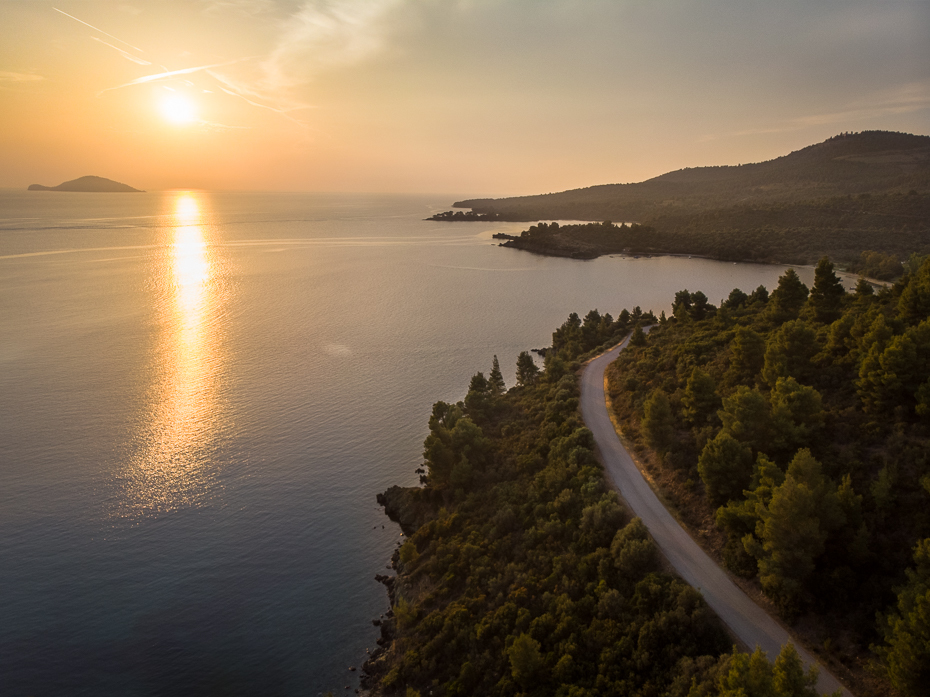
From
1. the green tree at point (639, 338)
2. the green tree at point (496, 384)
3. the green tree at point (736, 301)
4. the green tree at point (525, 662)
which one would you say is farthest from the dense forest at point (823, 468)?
the green tree at point (736, 301)

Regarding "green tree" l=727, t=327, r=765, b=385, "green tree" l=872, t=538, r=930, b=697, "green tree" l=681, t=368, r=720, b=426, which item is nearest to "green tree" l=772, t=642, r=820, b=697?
"green tree" l=872, t=538, r=930, b=697

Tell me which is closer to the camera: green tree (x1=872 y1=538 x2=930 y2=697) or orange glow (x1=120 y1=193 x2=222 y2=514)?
green tree (x1=872 y1=538 x2=930 y2=697)

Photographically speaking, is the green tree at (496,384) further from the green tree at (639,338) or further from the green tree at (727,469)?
the green tree at (727,469)

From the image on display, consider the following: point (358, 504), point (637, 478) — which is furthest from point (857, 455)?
point (358, 504)

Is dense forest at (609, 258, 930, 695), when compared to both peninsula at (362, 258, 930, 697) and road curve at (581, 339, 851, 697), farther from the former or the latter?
road curve at (581, 339, 851, 697)

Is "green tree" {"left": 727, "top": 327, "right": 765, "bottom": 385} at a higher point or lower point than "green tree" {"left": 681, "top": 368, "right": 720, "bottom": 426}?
higher

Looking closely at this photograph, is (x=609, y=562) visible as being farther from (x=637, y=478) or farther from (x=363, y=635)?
(x=363, y=635)
